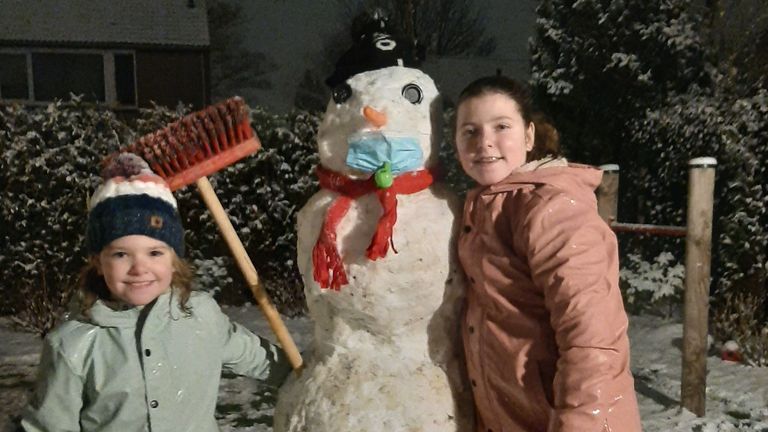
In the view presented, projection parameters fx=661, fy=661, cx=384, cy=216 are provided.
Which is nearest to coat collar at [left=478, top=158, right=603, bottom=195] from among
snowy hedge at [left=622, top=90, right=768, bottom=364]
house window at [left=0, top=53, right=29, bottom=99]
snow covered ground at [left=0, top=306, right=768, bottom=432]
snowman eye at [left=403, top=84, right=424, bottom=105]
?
snowman eye at [left=403, top=84, right=424, bottom=105]

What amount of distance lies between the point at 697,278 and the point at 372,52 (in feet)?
9.14

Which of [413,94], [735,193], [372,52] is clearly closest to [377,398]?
[413,94]

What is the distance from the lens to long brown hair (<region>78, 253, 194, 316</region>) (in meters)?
1.84

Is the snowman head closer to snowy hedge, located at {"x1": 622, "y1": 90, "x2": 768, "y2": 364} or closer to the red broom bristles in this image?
the red broom bristles

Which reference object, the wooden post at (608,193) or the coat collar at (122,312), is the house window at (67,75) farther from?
the coat collar at (122,312)

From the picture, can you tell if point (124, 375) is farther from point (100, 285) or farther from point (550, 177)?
point (550, 177)

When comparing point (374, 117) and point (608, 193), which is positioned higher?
point (374, 117)

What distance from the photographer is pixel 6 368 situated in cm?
540

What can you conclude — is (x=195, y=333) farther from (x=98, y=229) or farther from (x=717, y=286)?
(x=717, y=286)

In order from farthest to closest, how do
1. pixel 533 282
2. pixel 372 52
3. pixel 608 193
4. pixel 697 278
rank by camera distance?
pixel 608 193
pixel 697 278
pixel 372 52
pixel 533 282

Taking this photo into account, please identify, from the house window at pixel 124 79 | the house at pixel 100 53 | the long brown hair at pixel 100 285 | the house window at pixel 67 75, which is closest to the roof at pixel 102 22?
the house at pixel 100 53

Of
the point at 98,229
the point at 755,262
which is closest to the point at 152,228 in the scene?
the point at 98,229

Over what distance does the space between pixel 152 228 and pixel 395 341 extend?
0.78 meters

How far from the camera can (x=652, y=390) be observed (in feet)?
15.5
